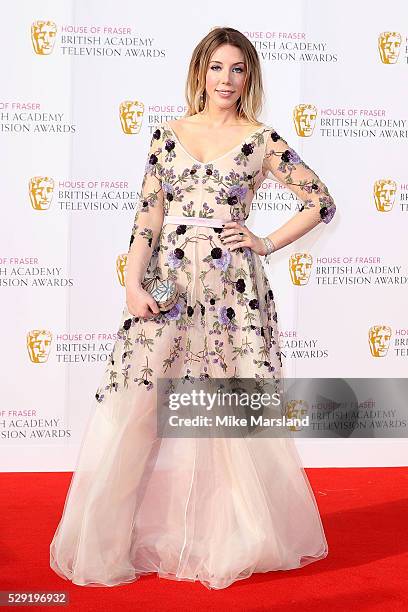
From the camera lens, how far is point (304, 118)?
16.5 ft

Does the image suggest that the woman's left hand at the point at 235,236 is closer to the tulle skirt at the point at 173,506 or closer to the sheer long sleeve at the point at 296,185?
the sheer long sleeve at the point at 296,185

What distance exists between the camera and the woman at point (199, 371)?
113 inches

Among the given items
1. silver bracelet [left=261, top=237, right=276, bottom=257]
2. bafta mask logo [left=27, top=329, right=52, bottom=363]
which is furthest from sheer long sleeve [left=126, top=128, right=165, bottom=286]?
bafta mask logo [left=27, top=329, right=52, bottom=363]

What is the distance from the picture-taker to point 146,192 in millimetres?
3053

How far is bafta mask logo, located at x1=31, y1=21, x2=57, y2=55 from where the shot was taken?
4.82m

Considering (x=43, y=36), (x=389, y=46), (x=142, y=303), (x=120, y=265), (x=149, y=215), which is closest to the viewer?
(x=142, y=303)

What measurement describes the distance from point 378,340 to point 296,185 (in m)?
2.17

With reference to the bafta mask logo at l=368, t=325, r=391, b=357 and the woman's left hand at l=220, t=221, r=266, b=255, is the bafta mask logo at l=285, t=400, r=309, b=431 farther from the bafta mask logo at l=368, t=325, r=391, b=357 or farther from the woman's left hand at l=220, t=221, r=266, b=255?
the woman's left hand at l=220, t=221, r=266, b=255

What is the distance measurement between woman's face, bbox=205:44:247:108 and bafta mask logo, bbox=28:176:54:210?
2.01 meters

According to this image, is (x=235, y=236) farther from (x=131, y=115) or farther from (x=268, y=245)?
(x=131, y=115)

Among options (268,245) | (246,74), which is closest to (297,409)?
(268,245)

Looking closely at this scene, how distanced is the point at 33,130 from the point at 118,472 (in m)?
2.49

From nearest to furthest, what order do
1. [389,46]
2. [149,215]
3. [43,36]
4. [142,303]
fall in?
[142,303] → [149,215] → [43,36] → [389,46]

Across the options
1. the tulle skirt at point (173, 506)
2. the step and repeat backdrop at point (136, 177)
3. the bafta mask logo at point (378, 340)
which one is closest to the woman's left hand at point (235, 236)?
the tulle skirt at point (173, 506)
